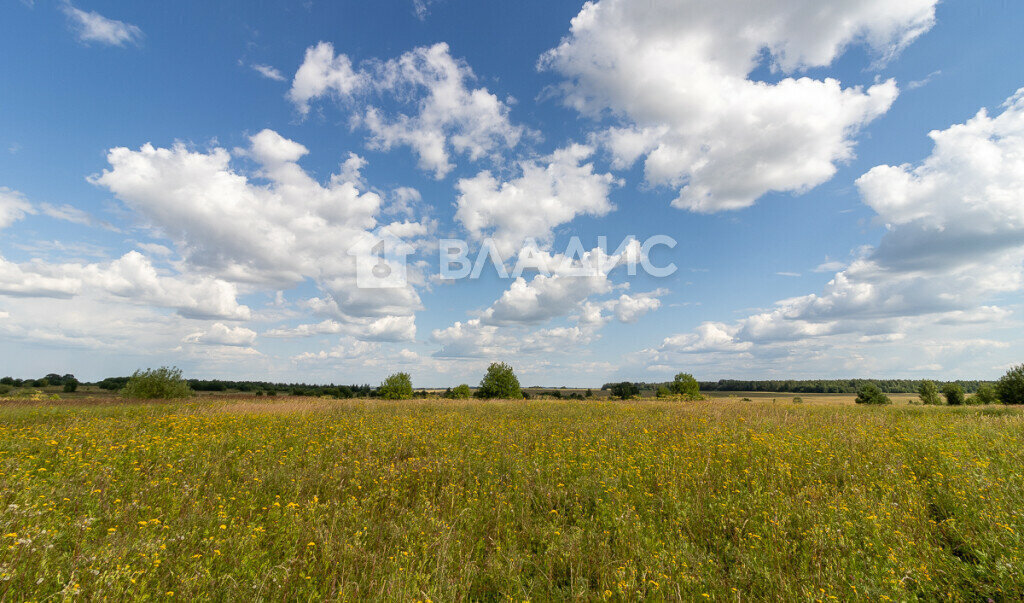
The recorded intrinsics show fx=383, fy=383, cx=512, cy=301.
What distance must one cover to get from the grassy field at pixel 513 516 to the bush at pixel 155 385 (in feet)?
90.8

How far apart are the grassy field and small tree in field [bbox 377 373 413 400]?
34663mm

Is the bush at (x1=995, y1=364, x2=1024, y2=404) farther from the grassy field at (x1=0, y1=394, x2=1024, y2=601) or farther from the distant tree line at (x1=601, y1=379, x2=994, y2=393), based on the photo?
the distant tree line at (x1=601, y1=379, x2=994, y2=393)

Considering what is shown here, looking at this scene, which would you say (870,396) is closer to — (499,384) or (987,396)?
(987,396)

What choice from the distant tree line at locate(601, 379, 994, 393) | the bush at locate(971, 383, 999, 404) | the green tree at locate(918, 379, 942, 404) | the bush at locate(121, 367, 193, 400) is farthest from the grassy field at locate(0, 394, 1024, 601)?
the distant tree line at locate(601, 379, 994, 393)

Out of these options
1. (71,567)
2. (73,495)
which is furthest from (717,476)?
(73,495)

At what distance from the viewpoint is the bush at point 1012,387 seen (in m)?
28.3

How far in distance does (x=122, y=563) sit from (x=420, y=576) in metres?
2.94

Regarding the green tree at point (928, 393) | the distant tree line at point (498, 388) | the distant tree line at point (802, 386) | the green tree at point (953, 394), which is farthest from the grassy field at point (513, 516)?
the distant tree line at point (802, 386)

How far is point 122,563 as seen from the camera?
3.79 metres

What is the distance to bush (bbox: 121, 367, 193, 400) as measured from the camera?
102ft

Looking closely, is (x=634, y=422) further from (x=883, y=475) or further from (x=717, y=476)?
(x=883, y=475)

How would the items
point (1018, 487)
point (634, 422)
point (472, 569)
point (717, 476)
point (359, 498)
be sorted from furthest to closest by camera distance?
point (634, 422)
point (717, 476)
point (359, 498)
point (1018, 487)
point (472, 569)

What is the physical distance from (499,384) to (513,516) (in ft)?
139

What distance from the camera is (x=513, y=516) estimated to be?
226 inches
